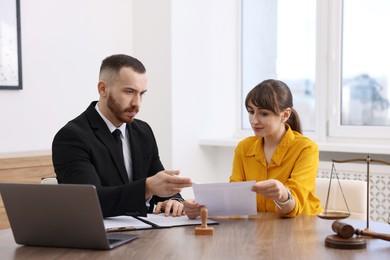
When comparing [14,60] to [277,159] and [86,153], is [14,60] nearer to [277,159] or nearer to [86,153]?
[86,153]

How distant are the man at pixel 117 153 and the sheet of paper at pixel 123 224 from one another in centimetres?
3

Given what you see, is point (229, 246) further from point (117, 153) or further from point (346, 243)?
point (117, 153)

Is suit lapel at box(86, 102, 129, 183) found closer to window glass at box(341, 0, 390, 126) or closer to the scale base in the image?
the scale base

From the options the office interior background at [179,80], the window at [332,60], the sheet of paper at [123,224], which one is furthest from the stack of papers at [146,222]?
the window at [332,60]

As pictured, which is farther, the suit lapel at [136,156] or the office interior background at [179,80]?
the office interior background at [179,80]

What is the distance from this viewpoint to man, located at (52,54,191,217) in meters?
2.47

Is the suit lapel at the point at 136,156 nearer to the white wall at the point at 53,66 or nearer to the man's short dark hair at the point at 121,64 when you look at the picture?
the man's short dark hair at the point at 121,64

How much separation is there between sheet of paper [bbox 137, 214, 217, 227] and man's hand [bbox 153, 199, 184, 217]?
0.04m

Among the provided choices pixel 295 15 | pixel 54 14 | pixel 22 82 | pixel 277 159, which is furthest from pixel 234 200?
pixel 295 15

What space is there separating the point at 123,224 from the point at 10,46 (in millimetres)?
2306

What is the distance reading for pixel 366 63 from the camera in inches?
189

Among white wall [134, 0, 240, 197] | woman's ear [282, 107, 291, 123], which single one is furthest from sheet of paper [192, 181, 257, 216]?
white wall [134, 0, 240, 197]

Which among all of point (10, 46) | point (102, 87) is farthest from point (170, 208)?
point (10, 46)

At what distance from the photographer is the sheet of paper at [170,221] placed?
2.43 metres
